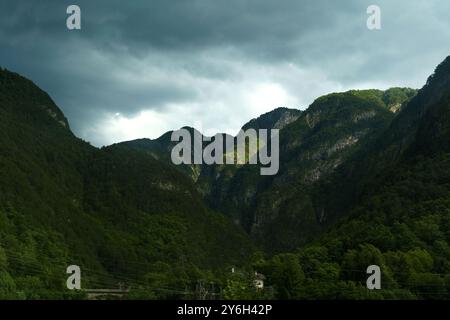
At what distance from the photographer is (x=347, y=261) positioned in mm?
183875

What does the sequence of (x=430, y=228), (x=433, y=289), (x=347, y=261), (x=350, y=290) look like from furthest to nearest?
(x=430, y=228)
(x=347, y=261)
(x=433, y=289)
(x=350, y=290)

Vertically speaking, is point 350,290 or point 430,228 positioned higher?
point 430,228

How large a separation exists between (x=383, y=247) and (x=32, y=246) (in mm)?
103974

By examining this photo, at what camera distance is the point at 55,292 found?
455 ft

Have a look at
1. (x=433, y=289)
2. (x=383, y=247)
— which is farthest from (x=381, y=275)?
(x=383, y=247)

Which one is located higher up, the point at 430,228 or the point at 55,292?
the point at 430,228
